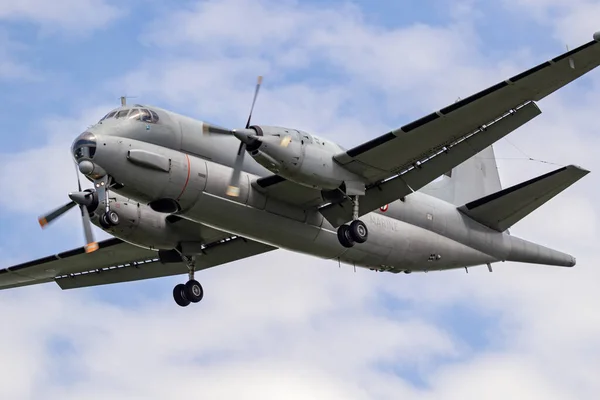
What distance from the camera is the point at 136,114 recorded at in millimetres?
32688

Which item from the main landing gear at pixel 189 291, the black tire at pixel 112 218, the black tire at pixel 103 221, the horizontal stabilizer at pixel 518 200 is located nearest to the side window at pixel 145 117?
the black tire at pixel 112 218

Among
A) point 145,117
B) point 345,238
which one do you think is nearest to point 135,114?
point 145,117

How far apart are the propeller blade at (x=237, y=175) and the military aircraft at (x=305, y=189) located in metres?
0.03

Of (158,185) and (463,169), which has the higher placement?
(463,169)

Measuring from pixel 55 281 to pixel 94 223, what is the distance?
24.4 feet

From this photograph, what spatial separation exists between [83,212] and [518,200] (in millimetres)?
13849

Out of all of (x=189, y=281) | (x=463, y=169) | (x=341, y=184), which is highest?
(x=463, y=169)

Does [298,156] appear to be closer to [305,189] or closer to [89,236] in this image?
[305,189]

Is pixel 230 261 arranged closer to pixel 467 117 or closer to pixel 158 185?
pixel 158 185

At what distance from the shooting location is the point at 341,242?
33438 mm

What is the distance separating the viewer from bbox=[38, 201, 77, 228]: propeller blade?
36.5 meters

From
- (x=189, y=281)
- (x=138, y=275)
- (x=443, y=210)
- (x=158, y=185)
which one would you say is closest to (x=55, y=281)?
(x=138, y=275)

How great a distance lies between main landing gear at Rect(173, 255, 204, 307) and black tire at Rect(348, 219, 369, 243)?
6.40 m

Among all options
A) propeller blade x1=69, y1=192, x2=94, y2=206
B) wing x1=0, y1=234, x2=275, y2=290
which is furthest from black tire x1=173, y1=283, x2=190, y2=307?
propeller blade x1=69, y1=192, x2=94, y2=206
